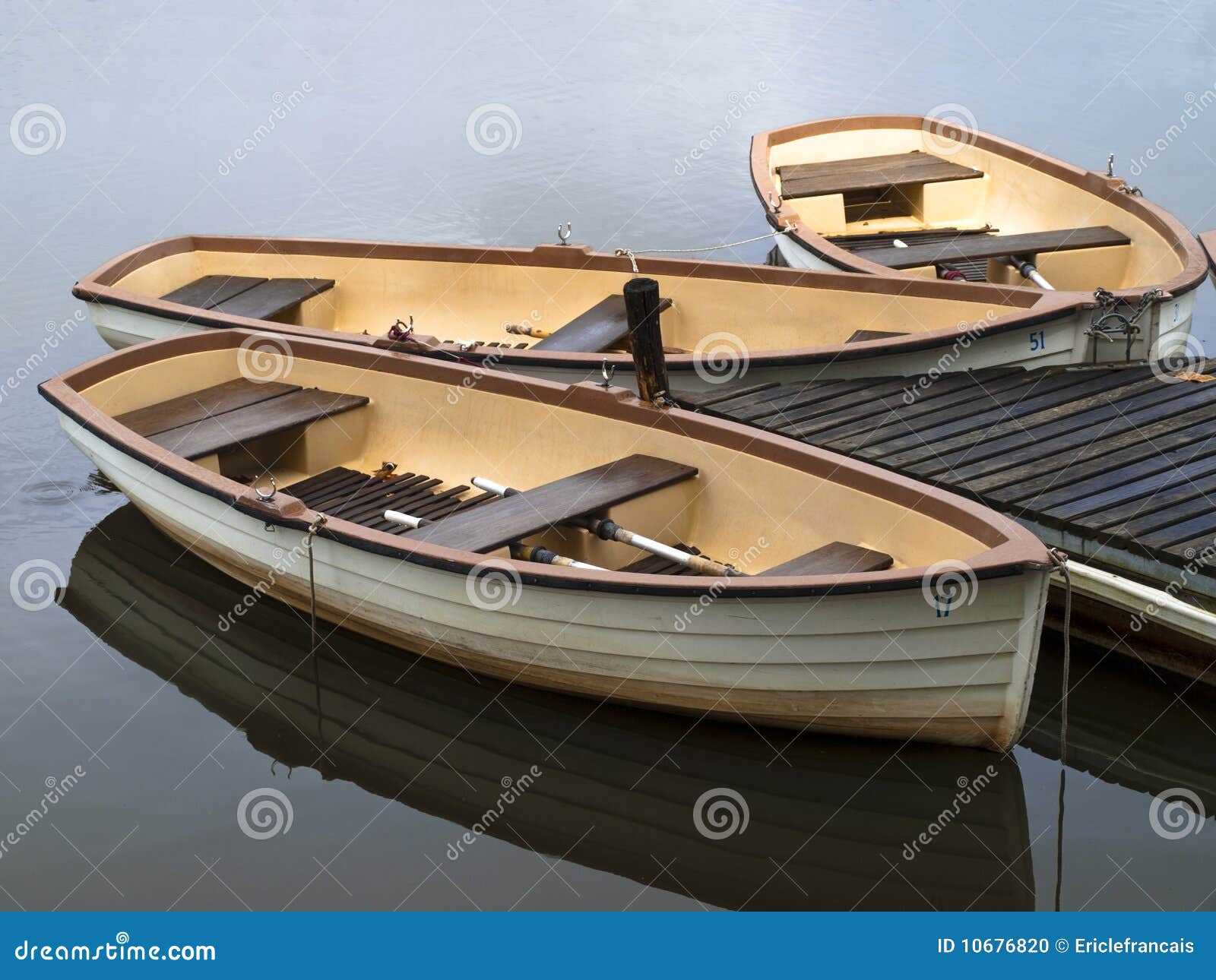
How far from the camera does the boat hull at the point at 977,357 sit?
Result: 791 cm

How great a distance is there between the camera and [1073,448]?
23.7 feet

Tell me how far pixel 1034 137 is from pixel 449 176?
594cm

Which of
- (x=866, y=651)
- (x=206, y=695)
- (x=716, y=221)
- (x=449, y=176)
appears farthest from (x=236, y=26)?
(x=866, y=651)

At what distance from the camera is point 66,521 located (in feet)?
28.1
